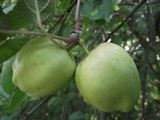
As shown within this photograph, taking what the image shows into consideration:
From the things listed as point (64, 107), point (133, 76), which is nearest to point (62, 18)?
point (133, 76)

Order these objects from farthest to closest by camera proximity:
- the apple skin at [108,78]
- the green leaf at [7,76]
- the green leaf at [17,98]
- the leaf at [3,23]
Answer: the green leaf at [17,98], the green leaf at [7,76], the leaf at [3,23], the apple skin at [108,78]

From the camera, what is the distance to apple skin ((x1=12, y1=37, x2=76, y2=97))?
3.22 feet

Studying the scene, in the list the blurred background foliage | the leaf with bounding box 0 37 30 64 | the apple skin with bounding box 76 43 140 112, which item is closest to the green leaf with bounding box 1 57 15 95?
the blurred background foliage

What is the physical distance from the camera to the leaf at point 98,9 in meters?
1.46

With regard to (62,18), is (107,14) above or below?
below

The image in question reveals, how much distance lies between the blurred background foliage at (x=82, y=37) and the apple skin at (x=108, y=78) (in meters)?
0.19

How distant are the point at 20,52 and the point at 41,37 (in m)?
0.07

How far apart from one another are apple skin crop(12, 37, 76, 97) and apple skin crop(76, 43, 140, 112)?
4cm

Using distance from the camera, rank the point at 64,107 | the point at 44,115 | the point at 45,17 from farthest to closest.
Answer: the point at 44,115 < the point at 64,107 < the point at 45,17

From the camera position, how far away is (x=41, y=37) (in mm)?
1051

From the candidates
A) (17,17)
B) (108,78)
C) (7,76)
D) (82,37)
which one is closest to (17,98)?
(7,76)

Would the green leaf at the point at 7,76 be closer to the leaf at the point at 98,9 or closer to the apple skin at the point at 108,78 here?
the leaf at the point at 98,9

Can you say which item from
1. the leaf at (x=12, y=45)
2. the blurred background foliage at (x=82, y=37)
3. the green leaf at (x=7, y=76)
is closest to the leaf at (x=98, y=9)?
the blurred background foliage at (x=82, y=37)

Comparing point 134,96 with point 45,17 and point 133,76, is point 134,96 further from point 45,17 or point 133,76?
point 45,17
